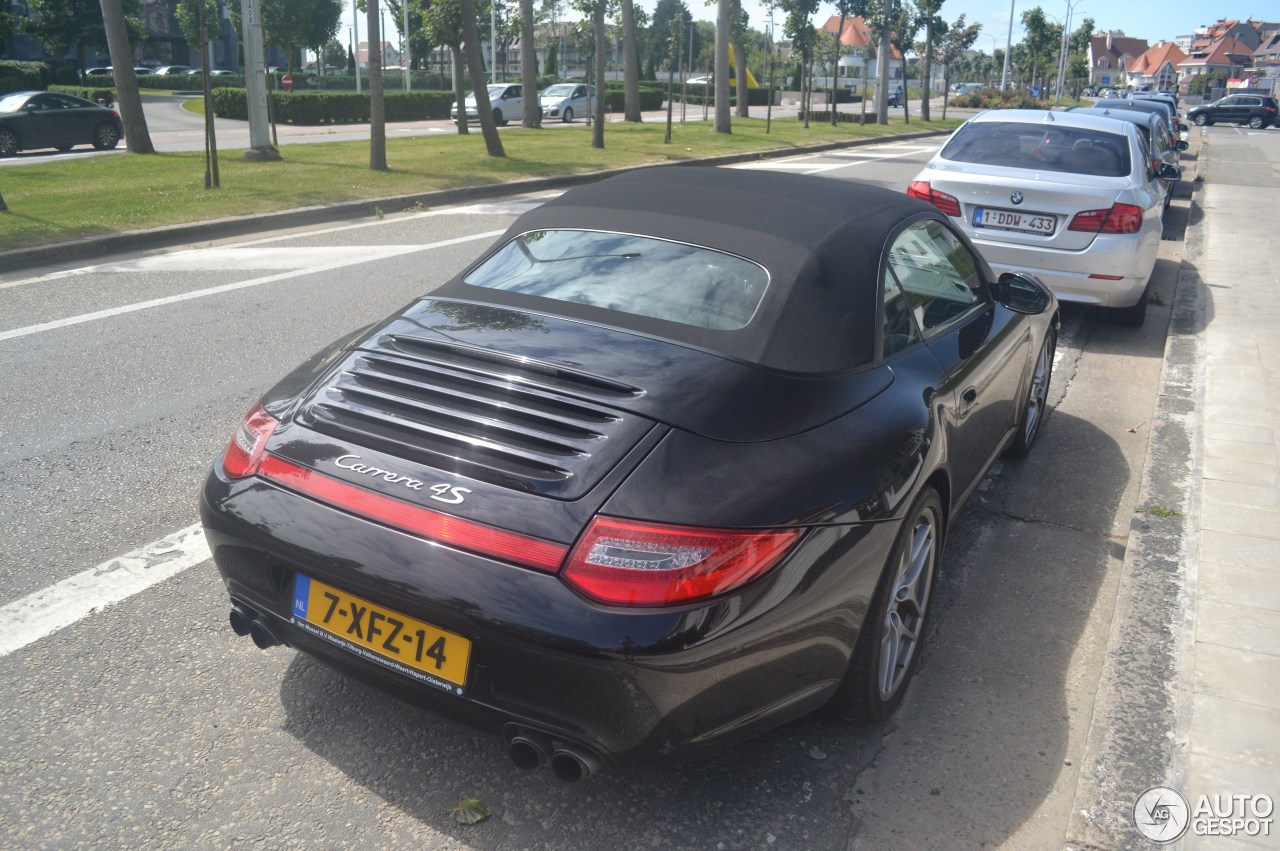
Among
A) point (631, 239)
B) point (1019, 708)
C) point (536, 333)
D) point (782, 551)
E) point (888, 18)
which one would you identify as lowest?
point (1019, 708)

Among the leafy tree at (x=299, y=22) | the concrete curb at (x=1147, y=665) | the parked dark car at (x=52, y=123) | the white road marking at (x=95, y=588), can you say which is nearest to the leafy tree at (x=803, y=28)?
the parked dark car at (x=52, y=123)

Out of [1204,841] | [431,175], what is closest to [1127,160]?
[1204,841]

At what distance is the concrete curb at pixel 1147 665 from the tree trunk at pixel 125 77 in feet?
56.8

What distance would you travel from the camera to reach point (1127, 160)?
27.2 feet

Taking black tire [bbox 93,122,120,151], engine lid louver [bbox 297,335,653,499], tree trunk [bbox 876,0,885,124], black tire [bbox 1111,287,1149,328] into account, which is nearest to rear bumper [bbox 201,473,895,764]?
engine lid louver [bbox 297,335,653,499]

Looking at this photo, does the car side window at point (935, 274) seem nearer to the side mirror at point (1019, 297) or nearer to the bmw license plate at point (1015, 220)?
the side mirror at point (1019, 297)

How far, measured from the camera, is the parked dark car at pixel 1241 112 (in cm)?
6284

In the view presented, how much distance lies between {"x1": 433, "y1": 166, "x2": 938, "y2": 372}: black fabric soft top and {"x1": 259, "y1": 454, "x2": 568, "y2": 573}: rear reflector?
33.5 inches

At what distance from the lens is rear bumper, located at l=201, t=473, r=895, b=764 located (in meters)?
2.36

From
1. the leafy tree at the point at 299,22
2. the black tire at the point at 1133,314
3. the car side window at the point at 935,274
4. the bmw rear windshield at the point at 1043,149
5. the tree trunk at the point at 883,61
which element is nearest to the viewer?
the car side window at the point at 935,274

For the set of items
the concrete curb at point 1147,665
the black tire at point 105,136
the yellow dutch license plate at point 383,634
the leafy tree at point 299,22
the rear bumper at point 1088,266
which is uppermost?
the leafy tree at point 299,22

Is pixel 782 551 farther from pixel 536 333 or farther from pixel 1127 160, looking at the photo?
→ pixel 1127 160

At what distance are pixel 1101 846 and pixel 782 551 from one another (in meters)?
1.11

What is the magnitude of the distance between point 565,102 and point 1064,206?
35.4 meters
